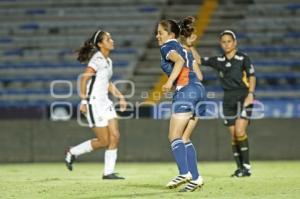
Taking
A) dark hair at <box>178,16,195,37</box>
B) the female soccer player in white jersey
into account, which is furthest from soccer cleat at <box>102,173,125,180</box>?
dark hair at <box>178,16,195,37</box>

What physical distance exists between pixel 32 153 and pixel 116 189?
21.2 feet

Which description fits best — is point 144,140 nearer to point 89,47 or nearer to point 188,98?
point 89,47

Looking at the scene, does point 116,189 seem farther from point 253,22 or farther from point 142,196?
point 253,22

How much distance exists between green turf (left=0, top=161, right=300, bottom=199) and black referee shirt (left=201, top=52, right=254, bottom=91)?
1333 mm

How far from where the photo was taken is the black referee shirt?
1088 centimetres

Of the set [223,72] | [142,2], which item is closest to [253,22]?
[142,2]

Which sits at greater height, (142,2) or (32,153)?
(142,2)

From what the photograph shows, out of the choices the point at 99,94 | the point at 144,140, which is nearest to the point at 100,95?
the point at 99,94

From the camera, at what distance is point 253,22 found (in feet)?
65.6

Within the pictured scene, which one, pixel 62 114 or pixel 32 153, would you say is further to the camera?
pixel 62 114

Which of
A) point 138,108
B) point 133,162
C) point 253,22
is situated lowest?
point 133,162

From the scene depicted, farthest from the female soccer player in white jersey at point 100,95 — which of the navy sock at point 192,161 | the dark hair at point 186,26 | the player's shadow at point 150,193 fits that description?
the dark hair at point 186,26

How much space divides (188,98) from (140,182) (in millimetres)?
1842

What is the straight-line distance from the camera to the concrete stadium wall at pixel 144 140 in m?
14.9
